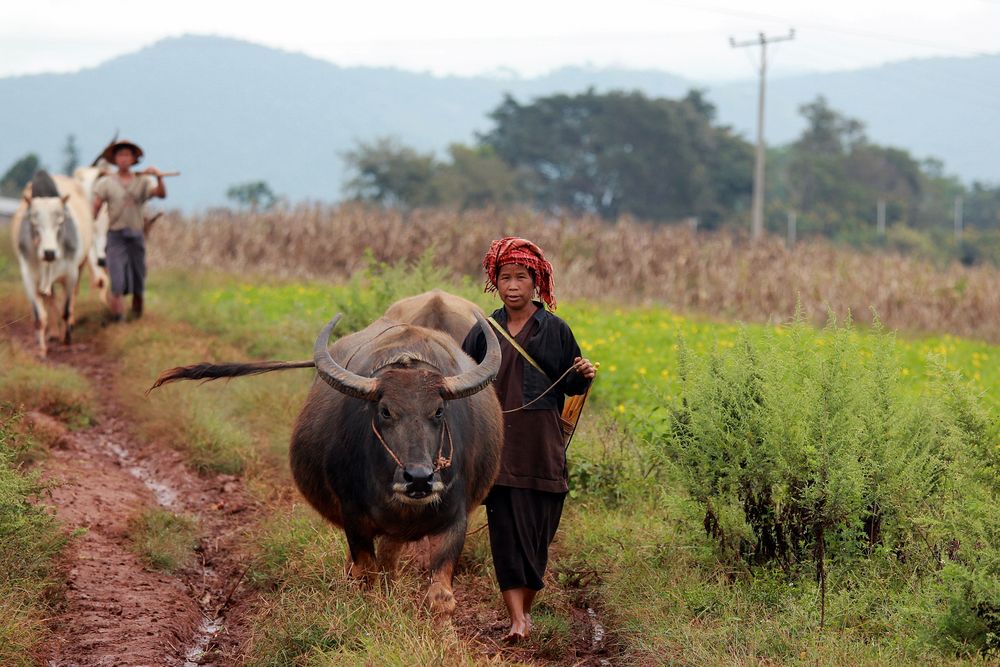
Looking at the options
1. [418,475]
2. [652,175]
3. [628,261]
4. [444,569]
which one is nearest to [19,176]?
[652,175]

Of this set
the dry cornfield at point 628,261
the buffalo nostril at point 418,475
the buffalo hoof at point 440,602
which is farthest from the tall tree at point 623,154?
the buffalo nostril at point 418,475

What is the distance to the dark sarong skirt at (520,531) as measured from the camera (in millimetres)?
6164

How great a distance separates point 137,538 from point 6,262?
1413cm

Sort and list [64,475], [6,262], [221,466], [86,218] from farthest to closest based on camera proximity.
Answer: [6,262], [86,218], [221,466], [64,475]

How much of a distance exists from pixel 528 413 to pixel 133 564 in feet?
8.46

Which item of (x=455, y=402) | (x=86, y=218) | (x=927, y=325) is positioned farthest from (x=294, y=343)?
(x=927, y=325)

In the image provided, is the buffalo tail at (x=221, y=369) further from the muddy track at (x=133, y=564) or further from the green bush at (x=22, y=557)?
the muddy track at (x=133, y=564)

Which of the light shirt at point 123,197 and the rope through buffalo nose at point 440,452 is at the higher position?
the light shirt at point 123,197

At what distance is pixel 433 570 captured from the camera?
5930 millimetres

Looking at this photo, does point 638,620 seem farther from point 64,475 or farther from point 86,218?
point 86,218

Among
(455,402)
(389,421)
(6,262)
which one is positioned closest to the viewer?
(389,421)

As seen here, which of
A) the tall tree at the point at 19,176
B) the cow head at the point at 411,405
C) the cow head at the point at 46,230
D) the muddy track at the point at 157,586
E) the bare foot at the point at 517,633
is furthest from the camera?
the tall tree at the point at 19,176

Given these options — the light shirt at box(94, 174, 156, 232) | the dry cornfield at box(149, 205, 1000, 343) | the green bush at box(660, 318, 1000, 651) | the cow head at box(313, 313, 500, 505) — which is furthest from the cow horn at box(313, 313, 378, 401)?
the dry cornfield at box(149, 205, 1000, 343)

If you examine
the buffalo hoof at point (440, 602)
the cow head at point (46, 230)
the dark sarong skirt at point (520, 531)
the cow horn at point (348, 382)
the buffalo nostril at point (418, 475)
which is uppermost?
the cow head at point (46, 230)
